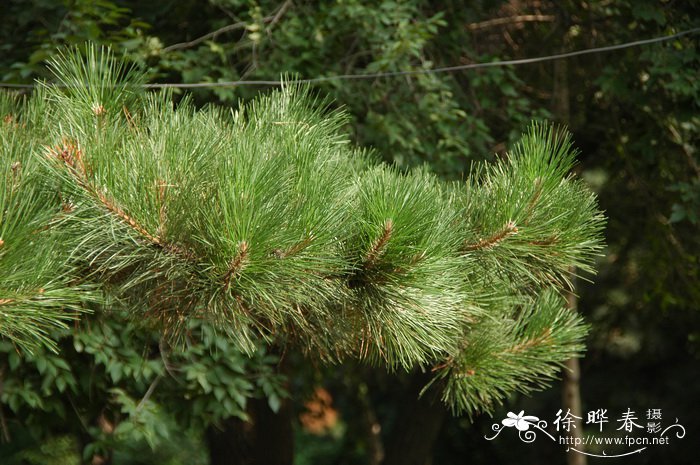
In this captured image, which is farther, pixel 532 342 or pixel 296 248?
pixel 532 342

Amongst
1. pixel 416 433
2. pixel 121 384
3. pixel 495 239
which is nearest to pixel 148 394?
pixel 121 384

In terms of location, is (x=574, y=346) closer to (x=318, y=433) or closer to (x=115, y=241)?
(x=115, y=241)

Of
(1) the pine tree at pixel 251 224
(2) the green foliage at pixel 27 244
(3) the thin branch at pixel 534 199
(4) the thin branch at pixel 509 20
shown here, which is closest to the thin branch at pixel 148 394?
(1) the pine tree at pixel 251 224

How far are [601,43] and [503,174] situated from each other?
12.8 feet

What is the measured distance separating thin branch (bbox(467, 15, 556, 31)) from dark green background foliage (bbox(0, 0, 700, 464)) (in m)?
0.02

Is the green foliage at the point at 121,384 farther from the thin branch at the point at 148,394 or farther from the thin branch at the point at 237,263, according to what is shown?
the thin branch at the point at 237,263

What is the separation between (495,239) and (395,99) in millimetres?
2590

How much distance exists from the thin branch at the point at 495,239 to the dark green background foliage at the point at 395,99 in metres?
1.30

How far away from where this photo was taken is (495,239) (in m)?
2.02

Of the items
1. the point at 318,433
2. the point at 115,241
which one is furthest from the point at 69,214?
the point at 318,433

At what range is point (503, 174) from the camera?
2.07 m

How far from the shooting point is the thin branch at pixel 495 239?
199 centimetres

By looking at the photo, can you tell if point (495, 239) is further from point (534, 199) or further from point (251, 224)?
point (251, 224)

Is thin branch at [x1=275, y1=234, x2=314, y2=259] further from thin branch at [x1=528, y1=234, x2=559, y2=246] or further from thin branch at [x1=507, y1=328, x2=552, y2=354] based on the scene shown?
thin branch at [x1=507, y1=328, x2=552, y2=354]
